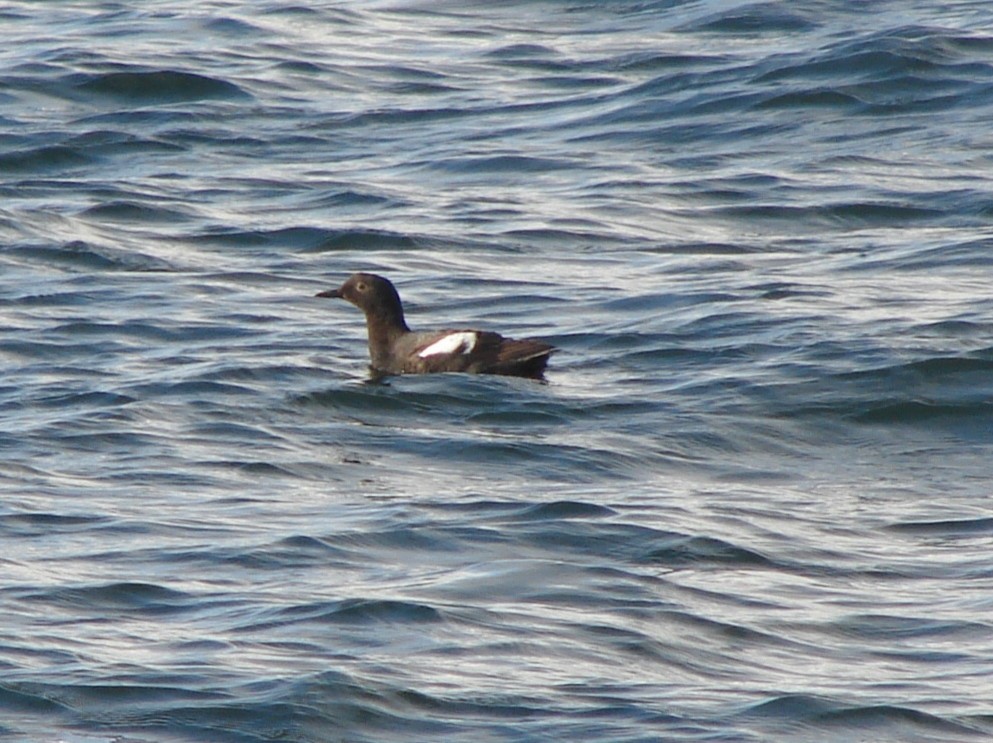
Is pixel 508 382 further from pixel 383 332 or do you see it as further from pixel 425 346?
pixel 383 332

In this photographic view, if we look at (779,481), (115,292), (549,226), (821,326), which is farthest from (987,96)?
(779,481)

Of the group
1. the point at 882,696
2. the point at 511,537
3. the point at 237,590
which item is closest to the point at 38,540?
the point at 237,590

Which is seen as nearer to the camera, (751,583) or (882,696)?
(882,696)

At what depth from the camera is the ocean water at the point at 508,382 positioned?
714 centimetres

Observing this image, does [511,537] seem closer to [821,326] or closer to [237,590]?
[237,590]

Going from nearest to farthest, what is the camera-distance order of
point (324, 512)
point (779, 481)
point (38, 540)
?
point (38, 540)
point (324, 512)
point (779, 481)

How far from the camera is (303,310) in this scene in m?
13.7

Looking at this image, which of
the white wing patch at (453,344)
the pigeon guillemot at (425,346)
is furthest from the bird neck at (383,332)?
the white wing patch at (453,344)

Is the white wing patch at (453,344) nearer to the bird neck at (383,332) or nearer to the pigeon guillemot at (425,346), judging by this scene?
the pigeon guillemot at (425,346)

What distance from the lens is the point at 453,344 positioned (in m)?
12.0

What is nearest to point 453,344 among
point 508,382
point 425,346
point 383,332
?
point 425,346

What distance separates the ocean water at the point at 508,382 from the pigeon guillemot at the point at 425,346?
0.48 feet

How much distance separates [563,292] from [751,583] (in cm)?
577

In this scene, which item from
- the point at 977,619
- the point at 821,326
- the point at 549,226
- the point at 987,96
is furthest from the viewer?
the point at 987,96
